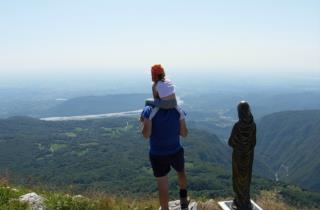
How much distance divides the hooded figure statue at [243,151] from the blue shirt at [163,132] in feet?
3.68

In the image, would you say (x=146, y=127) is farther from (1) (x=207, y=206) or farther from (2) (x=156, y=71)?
(1) (x=207, y=206)

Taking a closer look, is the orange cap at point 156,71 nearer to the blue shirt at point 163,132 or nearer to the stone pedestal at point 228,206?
the blue shirt at point 163,132

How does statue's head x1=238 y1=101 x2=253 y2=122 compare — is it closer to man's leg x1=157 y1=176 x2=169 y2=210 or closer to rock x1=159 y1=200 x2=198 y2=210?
man's leg x1=157 y1=176 x2=169 y2=210

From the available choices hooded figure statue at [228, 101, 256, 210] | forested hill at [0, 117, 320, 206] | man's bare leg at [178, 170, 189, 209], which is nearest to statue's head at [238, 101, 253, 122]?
hooded figure statue at [228, 101, 256, 210]

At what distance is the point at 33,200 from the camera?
25.7 ft

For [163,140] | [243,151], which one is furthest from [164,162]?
[243,151]

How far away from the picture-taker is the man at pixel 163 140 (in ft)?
23.3

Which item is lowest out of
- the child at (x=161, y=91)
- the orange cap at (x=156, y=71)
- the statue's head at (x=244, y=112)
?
the statue's head at (x=244, y=112)

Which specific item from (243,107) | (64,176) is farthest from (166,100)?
(64,176)

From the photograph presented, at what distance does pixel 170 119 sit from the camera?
283 inches

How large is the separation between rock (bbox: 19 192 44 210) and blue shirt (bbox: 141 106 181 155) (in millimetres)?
2459

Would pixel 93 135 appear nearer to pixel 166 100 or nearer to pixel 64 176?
pixel 64 176

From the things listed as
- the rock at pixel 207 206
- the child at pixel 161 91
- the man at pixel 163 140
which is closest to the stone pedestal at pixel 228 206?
the rock at pixel 207 206

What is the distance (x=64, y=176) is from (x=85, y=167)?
516 inches
